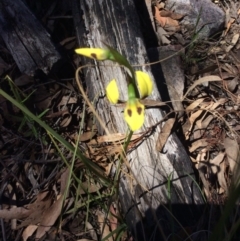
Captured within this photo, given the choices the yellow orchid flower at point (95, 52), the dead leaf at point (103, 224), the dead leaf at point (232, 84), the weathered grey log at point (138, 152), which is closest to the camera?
the yellow orchid flower at point (95, 52)

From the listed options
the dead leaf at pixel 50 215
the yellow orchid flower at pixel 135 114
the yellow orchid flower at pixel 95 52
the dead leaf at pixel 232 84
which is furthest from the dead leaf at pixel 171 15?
the yellow orchid flower at pixel 95 52

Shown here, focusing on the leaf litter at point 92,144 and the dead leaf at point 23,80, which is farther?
the dead leaf at point 23,80

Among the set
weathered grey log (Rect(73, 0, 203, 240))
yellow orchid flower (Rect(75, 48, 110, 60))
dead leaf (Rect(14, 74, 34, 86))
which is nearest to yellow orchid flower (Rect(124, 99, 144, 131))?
yellow orchid flower (Rect(75, 48, 110, 60))

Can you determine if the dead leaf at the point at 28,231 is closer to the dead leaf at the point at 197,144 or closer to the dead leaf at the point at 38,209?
the dead leaf at the point at 38,209

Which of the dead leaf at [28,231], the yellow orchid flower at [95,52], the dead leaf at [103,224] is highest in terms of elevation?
the yellow orchid flower at [95,52]

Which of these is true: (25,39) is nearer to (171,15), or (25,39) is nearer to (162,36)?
(162,36)

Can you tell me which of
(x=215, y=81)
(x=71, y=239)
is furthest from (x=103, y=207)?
(x=215, y=81)

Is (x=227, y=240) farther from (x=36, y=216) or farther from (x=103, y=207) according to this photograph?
(x=36, y=216)

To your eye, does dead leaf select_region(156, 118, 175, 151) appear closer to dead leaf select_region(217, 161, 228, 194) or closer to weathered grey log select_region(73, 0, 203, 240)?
weathered grey log select_region(73, 0, 203, 240)

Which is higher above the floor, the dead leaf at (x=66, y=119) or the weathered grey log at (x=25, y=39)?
the weathered grey log at (x=25, y=39)
